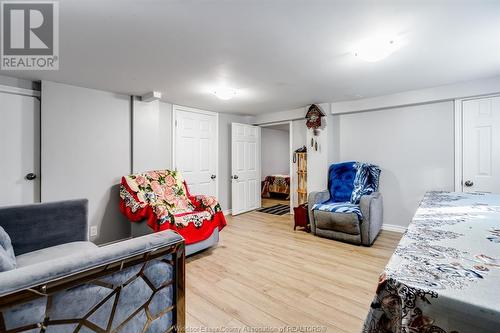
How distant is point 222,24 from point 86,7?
0.84m

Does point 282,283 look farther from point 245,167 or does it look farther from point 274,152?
point 274,152

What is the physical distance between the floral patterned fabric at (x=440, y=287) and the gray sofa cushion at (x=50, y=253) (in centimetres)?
186

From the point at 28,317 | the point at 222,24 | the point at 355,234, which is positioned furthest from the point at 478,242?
the point at 355,234

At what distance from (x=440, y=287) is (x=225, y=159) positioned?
4425 mm

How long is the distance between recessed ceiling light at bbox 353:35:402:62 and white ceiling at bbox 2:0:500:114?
9cm

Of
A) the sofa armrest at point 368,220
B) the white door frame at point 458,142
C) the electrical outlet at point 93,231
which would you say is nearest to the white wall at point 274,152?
the sofa armrest at point 368,220

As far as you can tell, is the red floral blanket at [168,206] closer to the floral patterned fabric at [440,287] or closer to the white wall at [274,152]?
the floral patterned fabric at [440,287]

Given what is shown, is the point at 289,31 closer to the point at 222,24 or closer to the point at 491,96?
the point at 222,24

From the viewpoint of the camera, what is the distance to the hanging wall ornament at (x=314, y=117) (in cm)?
408

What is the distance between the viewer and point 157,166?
370cm

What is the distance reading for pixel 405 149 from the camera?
3562mm

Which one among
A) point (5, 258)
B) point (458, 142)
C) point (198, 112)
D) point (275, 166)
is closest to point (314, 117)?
point (458, 142)

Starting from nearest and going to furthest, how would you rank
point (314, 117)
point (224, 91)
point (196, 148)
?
point (224, 91) < point (314, 117) < point (196, 148)

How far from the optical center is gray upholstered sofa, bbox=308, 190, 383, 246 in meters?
2.99
